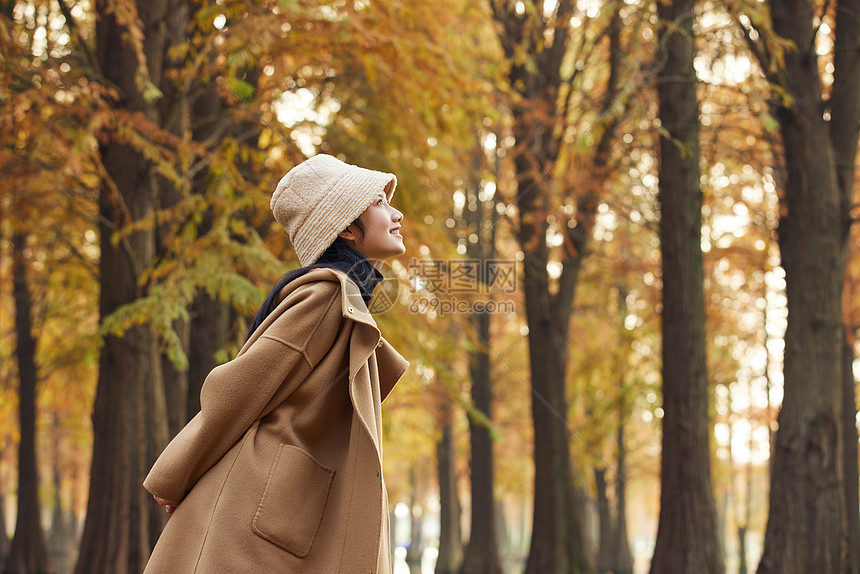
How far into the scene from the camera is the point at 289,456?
7.77 ft

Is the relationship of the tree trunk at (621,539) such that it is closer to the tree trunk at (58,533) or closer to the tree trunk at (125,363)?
the tree trunk at (58,533)

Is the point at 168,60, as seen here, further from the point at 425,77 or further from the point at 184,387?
the point at 184,387

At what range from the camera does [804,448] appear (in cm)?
748

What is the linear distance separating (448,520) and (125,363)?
12.4 metres

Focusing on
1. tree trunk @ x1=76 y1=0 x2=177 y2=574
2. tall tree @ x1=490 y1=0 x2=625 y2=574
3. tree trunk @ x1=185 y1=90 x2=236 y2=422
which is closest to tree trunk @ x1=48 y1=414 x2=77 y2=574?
tree trunk @ x1=185 y1=90 x2=236 y2=422

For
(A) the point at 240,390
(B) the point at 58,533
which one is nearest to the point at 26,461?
(B) the point at 58,533

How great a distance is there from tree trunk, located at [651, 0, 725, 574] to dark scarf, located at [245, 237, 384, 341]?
567cm

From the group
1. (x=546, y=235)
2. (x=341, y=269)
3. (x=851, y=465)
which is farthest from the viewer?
(x=546, y=235)

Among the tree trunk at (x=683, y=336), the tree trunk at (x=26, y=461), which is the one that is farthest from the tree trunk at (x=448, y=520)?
the tree trunk at (x=683, y=336)

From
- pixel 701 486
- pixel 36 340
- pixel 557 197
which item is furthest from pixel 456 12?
pixel 36 340

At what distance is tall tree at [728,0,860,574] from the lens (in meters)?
7.40

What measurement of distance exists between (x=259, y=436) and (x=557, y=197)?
947 cm

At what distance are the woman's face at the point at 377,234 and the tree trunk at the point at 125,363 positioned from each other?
18.0ft

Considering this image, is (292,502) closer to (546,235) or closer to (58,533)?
(546,235)
